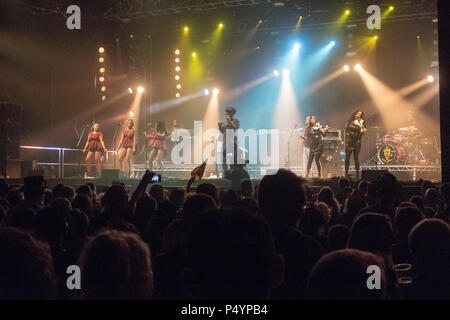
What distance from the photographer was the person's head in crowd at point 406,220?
141 inches

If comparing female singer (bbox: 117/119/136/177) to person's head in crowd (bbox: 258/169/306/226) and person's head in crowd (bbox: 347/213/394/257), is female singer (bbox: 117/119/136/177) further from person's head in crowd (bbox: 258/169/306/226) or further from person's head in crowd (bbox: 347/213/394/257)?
person's head in crowd (bbox: 347/213/394/257)

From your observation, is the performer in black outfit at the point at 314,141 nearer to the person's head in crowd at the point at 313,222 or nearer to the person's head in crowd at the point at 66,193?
the person's head in crowd at the point at 66,193

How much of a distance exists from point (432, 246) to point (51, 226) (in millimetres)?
2641

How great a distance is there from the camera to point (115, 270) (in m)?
1.46

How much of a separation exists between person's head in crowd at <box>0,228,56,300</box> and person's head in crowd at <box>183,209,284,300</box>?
49 cm

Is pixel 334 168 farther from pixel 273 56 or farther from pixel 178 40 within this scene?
pixel 178 40

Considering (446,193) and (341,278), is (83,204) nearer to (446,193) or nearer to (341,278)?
(341,278)

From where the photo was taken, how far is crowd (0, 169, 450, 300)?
1.35 metres

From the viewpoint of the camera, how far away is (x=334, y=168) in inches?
639

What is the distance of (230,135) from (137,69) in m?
9.50

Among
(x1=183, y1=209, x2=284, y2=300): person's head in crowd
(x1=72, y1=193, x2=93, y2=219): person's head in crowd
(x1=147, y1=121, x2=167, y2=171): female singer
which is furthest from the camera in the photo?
(x1=147, y1=121, x2=167, y2=171): female singer

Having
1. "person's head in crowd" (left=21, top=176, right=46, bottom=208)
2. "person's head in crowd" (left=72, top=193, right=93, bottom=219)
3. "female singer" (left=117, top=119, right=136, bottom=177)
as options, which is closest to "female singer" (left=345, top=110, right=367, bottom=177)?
"female singer" (left=117, top=119, right=136, bottom=177)

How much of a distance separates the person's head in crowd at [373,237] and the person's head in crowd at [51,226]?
2.16 meters

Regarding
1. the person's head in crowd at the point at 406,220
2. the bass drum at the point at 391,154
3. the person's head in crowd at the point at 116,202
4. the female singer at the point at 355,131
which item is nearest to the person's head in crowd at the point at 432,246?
the person's head in crowd at the point at 406,220
